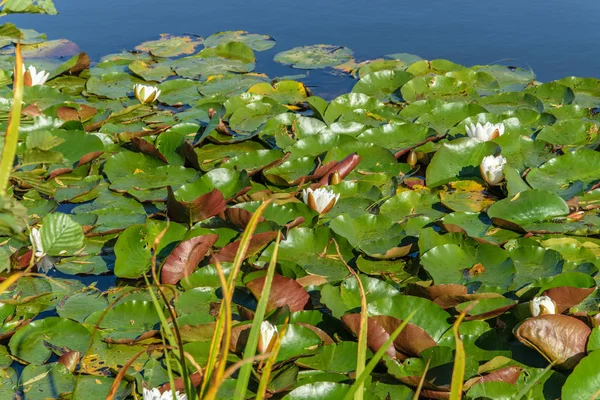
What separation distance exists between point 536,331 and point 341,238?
0.92 metres

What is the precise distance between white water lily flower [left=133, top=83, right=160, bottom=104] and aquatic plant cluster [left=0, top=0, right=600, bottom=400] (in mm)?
13

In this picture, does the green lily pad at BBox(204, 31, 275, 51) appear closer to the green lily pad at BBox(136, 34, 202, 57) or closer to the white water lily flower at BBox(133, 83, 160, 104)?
the green lily pad at BBox(136, 34, 202, 57)

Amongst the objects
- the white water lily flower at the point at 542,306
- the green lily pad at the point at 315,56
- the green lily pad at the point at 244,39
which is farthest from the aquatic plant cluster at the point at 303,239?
the green lily pad at the point at 244,39

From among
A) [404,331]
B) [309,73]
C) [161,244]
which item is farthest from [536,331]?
[309,73]

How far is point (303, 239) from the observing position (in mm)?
2740

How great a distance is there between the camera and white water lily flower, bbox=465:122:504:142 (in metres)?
3.42

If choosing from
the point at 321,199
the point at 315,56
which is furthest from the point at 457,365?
the point at 315,56

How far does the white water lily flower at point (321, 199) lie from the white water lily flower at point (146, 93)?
183 centimetres

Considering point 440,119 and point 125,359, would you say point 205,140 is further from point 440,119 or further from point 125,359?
point 125,359

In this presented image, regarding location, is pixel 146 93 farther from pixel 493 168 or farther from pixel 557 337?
pixel 557 337

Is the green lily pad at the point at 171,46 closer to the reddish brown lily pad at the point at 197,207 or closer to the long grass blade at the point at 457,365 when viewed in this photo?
the reddish brown lily pad at the point at 197,207

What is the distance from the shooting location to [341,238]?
2.72 meters

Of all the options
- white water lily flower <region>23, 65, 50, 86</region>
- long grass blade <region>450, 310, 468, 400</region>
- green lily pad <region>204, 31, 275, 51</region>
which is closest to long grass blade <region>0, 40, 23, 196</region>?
long grass blade <region>450, 310, 468, 400</region>

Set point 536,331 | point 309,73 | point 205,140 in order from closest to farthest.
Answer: point 536,331 < point 205,140 < point 309,73
